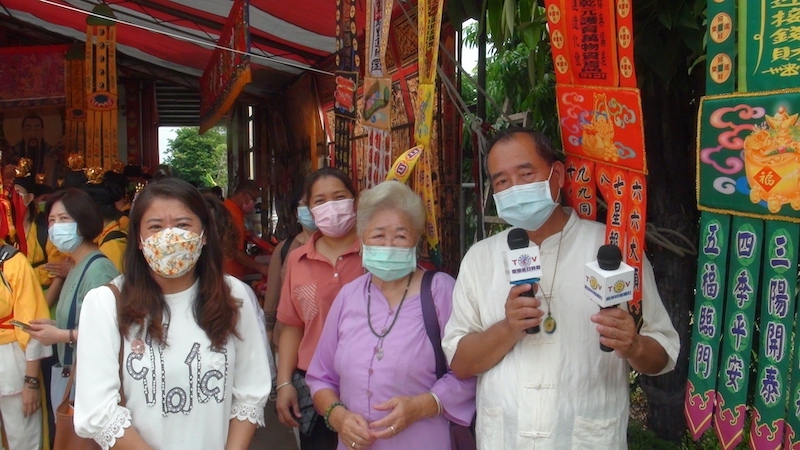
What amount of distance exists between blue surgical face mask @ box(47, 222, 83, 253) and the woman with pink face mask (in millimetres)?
1156

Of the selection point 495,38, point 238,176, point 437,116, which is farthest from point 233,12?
point 238,176

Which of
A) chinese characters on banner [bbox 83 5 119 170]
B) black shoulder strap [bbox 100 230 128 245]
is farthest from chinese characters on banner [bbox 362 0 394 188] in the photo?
chinese characters on banner [bbox 83 5 119 170]

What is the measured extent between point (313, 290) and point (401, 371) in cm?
67

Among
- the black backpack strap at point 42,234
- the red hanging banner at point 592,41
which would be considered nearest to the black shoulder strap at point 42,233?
the black backpack strap at point 42,234

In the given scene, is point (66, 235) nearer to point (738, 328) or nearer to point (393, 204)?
point (393, 204)

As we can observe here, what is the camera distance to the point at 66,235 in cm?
340

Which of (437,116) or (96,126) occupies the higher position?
(96,126)

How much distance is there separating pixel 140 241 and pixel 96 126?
6338mm

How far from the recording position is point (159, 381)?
208 cm

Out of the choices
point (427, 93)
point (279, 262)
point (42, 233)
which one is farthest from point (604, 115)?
point (42, 233)

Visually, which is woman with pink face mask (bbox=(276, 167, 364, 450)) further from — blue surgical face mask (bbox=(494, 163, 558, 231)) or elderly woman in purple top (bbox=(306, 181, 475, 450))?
blue surgical face mask (bbox=(494, 163, 558, 231))

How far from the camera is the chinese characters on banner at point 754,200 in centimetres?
166

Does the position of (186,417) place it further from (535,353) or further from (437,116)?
(437,116)

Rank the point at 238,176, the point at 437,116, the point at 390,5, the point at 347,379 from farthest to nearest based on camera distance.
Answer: the point at 238,176 < the point at 437,116 < the point at 390,5 < the point at 347,379
